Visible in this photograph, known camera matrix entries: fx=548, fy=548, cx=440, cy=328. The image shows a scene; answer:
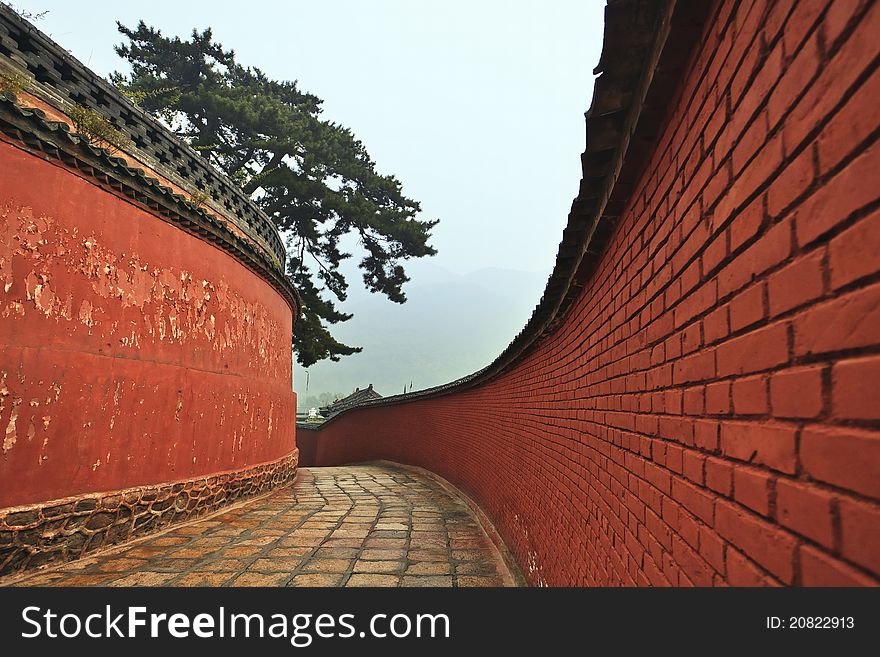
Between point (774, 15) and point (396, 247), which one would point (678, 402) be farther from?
point (396, 247)

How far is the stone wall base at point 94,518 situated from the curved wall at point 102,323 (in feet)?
0.05

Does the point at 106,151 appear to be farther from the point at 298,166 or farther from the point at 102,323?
the point at 298,166

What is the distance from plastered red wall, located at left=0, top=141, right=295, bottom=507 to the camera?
459 centimetres

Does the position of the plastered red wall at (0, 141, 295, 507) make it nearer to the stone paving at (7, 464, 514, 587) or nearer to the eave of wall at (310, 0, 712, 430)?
the stone paving at (7, 464, 514, 587)

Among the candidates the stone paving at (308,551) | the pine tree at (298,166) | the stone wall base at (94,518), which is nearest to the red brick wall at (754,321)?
the stone paving at (308,551)

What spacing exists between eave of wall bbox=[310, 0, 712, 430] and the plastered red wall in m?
4.52

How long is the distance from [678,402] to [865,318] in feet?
2.99

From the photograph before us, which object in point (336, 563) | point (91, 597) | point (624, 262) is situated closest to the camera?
point (91, 597)

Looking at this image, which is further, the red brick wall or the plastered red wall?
the plastered red wall

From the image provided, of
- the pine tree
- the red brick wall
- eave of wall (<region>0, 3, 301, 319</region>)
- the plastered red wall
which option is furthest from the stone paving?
the pine tree

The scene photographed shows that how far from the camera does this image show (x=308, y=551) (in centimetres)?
574

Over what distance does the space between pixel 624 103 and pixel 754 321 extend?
1.19 metres

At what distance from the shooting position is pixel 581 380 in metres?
3.54

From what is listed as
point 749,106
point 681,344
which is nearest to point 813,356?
point 749,106
